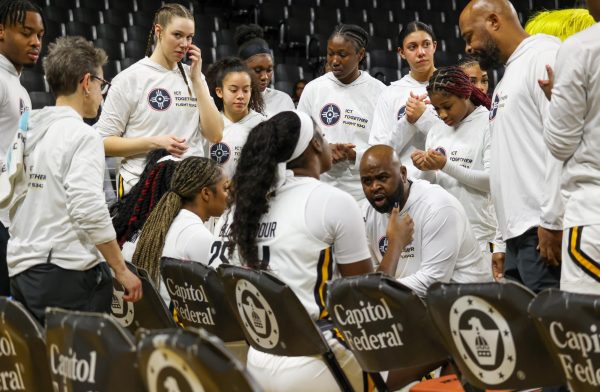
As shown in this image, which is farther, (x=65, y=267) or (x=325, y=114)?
(x=325, y=114)

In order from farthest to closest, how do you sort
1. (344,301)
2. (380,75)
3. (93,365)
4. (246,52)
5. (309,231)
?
(380,75) < (246,52) < (309,231) < (344,301) < (93,365)

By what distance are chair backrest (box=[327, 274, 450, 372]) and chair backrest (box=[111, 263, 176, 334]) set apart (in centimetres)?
107

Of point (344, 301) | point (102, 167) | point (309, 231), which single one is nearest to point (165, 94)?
point (102, 167)

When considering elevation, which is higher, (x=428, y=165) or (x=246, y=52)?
(x=246, y=52)

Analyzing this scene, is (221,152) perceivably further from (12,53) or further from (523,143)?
(523,143)

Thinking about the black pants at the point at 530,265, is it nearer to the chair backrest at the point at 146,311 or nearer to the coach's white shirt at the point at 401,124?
the chair backrest at the point at 146,311

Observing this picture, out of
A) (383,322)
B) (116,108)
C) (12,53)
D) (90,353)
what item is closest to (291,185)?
(383,322)

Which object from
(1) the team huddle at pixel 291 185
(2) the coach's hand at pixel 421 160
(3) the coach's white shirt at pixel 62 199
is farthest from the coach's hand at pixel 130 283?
(2) the coach's hand at pixel 421 160

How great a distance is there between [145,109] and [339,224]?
221 centimetres

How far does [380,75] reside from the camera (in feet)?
30.6

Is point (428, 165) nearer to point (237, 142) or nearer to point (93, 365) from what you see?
point (237, 142)

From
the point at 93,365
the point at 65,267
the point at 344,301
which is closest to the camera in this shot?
the point at 93,365

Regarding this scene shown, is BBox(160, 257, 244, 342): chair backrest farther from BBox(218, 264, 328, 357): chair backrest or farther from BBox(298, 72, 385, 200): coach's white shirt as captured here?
BBox(298, 72, 385, 200): coach's white shirt

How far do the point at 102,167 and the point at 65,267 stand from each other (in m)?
0.41
